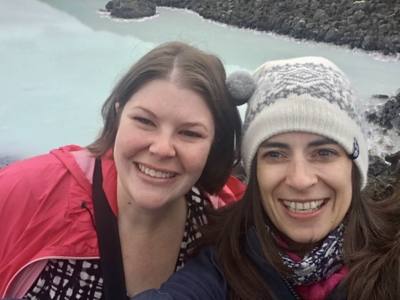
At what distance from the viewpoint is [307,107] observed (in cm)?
185

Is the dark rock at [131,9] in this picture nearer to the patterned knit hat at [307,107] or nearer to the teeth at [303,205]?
the patterned knit hat at [307,107]

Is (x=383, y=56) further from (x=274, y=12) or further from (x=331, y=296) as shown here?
(x=331, y=296)

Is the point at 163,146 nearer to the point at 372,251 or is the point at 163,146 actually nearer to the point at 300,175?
the point at 300,175

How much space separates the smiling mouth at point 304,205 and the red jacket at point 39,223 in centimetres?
72

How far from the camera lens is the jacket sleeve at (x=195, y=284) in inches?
69.3

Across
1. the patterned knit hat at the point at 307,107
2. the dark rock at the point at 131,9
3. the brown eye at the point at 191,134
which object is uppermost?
the patterned knit hat at the point at 307,107

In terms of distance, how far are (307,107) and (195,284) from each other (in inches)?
25.6

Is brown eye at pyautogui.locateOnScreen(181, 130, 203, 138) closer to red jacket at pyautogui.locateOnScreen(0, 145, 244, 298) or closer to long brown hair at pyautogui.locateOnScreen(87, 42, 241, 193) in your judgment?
long brown hair at pyautogui.locateOnScreen(87, 42, 241, 193)

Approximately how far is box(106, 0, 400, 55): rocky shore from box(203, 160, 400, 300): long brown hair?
5908 mm

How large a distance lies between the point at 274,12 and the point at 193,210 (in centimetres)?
671

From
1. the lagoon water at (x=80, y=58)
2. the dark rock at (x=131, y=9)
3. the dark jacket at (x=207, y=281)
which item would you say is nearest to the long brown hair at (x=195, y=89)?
the dark jacket at (x=207, y=281)

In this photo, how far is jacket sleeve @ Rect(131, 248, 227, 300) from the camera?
1760 millimetres

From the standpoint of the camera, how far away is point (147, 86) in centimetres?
208

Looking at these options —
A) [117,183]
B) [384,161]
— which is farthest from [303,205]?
[384,161]
